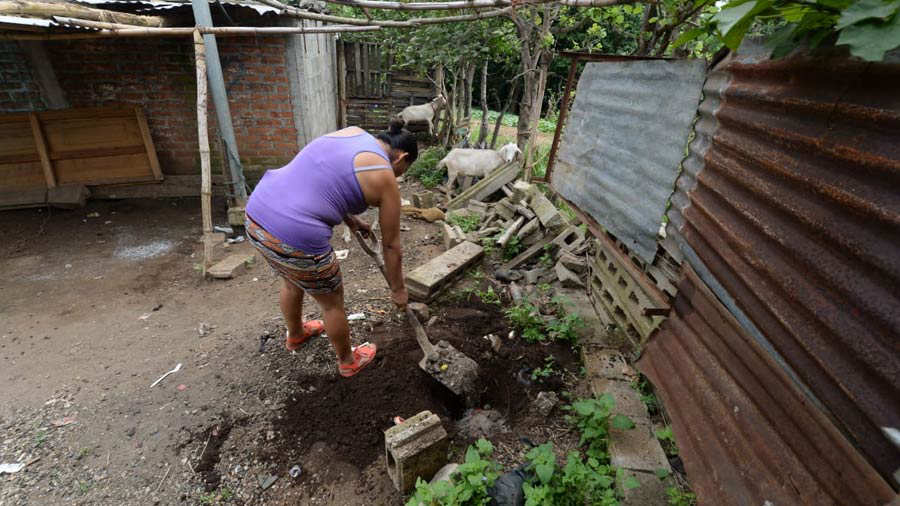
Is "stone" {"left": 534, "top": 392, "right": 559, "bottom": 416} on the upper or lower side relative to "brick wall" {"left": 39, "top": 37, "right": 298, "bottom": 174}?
lower

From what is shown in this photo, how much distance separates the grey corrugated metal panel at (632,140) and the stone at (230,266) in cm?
383

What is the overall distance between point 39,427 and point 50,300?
214cm

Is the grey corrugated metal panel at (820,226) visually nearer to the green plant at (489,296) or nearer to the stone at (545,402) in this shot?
the stone at (545,402)

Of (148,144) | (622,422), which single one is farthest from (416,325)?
(148,144)

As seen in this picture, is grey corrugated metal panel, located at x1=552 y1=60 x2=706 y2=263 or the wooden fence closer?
grey corrugated metal panel, located at x1=552 y1=60 x2=706 y2=263

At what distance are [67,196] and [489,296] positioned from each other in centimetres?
672

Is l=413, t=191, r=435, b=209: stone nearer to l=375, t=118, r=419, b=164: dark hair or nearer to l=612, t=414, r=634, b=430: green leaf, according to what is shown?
l=375, t=118, r=419, b=164: dark hair

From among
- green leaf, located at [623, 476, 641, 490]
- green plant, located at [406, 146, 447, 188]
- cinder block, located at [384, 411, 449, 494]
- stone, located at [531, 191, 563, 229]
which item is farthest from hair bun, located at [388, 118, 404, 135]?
green plant, located at [406, 146, 447, 188]

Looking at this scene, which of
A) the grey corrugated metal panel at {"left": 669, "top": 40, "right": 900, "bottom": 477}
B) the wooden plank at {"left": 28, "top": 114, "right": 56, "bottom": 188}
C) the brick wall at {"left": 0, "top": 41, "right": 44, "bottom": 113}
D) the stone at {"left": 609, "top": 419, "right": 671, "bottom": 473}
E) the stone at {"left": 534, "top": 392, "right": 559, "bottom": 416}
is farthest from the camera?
the wooden plank at {"left": 28, "top": 114, "right": 56, "bottom": 188}

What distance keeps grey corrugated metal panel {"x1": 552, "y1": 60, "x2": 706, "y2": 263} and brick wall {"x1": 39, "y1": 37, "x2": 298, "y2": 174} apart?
477 centimetres

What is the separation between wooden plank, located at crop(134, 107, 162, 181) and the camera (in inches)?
228

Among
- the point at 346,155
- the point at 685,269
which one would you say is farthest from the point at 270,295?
the point at 685,269

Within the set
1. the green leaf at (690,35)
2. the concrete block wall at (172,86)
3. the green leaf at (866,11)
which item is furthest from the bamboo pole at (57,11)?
the green leaf at (866,11)

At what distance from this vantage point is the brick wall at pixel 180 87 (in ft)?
17.7
